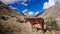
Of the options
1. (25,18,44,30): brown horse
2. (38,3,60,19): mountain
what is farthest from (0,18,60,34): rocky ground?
(38,3,60,19): mountain

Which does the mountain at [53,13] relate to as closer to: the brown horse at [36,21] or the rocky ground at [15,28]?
the brown horse at [36,21]

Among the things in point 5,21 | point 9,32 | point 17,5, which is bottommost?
point 9,32

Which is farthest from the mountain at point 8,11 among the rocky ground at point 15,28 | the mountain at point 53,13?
the mountain at point 53,13

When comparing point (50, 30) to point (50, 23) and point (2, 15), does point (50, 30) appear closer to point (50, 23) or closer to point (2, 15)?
point (50, 23)

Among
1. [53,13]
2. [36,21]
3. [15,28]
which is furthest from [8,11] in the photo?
[53,13]

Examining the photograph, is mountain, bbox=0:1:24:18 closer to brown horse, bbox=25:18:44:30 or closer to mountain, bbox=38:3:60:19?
→ brown horse, bbox=25:18:44:30

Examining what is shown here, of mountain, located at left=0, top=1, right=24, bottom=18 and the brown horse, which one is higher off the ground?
mountain, located at left=0, top=1, right=24, bottom=18

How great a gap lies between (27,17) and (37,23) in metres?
0.22

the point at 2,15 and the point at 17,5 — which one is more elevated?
the point at 17,5

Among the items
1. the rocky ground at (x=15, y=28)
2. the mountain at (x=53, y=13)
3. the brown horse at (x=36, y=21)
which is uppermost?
the mountain at (x=53, y=13)

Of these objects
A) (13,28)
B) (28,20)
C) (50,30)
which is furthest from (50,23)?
(13,28)

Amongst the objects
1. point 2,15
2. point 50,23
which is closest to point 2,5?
point 2,15

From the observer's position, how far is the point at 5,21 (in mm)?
2801

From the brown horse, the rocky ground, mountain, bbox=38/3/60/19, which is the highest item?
mountain, bbox=38/3/60/19
